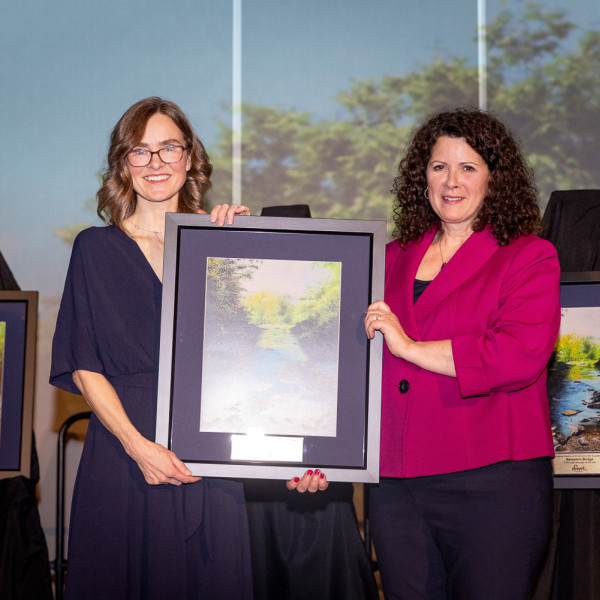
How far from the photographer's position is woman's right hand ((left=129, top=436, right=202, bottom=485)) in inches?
81.6

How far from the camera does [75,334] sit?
221cm

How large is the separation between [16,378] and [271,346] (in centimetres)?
171

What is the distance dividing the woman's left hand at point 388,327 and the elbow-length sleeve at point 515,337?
0.13m

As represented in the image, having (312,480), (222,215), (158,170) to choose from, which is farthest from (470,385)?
(158,170)

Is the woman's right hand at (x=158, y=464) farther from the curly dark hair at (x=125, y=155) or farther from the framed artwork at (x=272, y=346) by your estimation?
the curly dark hair at (x=125, y=155)

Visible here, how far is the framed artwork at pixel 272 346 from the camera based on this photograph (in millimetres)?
2135

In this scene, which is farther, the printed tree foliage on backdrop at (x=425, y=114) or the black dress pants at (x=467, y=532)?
the printed tree foliage on backdrop at (x=425, y=114)

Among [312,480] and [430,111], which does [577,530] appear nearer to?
[312,480]

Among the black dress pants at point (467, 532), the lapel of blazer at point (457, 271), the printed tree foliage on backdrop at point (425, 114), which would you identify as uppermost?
the printed tree foliage on backdrop at point (425, 114)

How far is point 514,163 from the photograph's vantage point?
224 centimetres

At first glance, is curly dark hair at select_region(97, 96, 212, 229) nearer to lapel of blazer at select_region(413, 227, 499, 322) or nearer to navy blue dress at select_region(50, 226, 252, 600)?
navy blue dress at select_region(50, 226, 252, 600)

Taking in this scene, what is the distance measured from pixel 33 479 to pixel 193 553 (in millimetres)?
1548

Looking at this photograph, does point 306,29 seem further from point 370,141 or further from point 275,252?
point 275,252

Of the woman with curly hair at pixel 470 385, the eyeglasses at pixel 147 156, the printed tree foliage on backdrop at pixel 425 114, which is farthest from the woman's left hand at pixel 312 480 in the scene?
the printed tree foliage on backdrop at pixel 425 114
